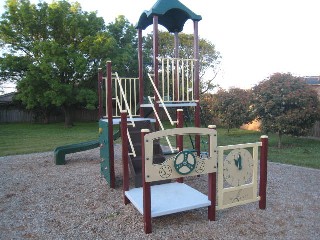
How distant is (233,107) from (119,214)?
392 inches

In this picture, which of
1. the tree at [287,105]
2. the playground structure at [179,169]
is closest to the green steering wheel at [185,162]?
the playground structure at [179,169]

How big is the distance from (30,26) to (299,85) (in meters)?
17.2

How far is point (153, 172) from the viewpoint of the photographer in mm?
3533

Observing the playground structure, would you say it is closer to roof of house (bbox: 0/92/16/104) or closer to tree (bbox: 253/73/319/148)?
tree (bbox: 253/73/319/148)

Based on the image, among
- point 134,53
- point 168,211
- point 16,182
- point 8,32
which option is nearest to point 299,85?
point 168,211

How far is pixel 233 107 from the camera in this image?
1307 centimetres

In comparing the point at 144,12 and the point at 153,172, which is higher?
the point at 144,12

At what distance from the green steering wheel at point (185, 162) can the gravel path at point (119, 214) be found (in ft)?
2.54

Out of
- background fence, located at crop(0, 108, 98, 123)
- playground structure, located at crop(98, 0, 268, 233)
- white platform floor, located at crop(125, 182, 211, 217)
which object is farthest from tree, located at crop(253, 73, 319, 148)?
background fence, located at crop(0, 108, 98, 123)

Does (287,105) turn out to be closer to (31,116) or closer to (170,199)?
(170,199)

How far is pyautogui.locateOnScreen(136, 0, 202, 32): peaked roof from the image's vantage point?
5484 mm

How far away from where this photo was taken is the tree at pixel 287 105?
977 centimetres

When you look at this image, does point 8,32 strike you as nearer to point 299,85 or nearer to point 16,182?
point 16,182

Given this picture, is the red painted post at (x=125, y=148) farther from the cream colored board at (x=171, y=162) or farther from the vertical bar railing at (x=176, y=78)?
the vertical bar railing at (x=176, y=78)
